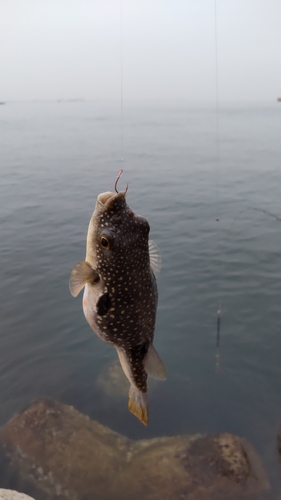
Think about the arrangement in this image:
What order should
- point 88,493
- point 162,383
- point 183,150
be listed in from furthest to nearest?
point 183,150 < point 162,383 < point 88,493

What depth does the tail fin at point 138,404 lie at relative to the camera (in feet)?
14.8

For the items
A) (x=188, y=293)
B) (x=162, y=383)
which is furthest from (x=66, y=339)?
(x=188, y=293)

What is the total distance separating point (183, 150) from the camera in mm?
39469

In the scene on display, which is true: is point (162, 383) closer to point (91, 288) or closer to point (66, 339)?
point (66, 339)

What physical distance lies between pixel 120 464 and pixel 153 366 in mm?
3789

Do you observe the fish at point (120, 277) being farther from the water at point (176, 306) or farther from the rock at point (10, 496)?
the water at point (176, 306)

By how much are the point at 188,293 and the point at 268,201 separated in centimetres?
989

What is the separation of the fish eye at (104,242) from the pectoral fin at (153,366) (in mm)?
1194

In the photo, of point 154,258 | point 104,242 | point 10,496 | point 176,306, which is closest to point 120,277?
A: point 104,242

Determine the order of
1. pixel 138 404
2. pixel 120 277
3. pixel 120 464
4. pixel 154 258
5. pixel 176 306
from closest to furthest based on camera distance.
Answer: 1. pixel 120 277
2. pixel 154 258
3. pixel 138 404
4. pixel 120 464
5. pixel 176 306

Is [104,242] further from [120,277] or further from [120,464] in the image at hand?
[120,464]

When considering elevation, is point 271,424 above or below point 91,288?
below

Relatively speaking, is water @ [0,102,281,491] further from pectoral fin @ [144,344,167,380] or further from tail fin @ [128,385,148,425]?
pectoral fin @ [144,344,167,380]

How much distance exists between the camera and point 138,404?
454 cm
